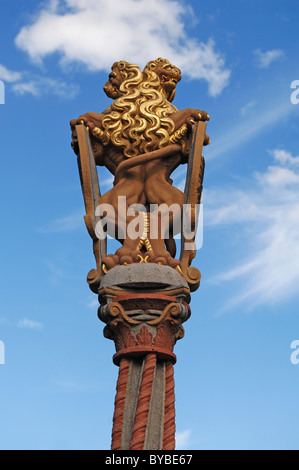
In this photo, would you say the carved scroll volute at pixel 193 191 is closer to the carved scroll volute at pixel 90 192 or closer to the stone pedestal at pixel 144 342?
the stone pedestal at pixel 144 342

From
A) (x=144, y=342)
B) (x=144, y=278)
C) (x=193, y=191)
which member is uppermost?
(x=193, y=191)

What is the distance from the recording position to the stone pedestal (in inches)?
367

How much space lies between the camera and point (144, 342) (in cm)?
974

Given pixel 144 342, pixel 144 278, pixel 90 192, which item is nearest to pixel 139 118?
pixel 90 192

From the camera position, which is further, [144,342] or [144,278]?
[144,278]

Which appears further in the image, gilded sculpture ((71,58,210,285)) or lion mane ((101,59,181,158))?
lion mane ((101,59,181,158))

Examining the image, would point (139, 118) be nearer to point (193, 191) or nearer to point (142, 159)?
point (142, 159)

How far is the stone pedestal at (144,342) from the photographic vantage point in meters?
9.32

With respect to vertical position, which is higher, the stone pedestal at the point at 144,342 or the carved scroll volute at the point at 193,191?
the carved scroll volute at the point at 193,191

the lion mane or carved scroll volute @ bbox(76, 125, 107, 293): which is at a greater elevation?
the lion mane

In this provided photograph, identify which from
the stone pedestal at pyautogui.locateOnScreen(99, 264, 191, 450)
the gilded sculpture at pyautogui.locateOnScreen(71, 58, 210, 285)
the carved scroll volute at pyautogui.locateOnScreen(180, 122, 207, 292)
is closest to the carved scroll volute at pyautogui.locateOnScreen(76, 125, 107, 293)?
the gilded sculpture at pyautogui.locateOnScreen(71, 58, 210, 285)

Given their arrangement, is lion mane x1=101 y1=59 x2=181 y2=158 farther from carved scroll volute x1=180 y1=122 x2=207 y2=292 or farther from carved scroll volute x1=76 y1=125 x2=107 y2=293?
carved scroll volute x1=180 y1=122 x2=207 y2=292

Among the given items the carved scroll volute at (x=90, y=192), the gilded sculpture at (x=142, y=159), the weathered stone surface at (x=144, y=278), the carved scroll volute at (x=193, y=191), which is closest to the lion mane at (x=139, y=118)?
the gilded sculpture at (x=142, y=159)
